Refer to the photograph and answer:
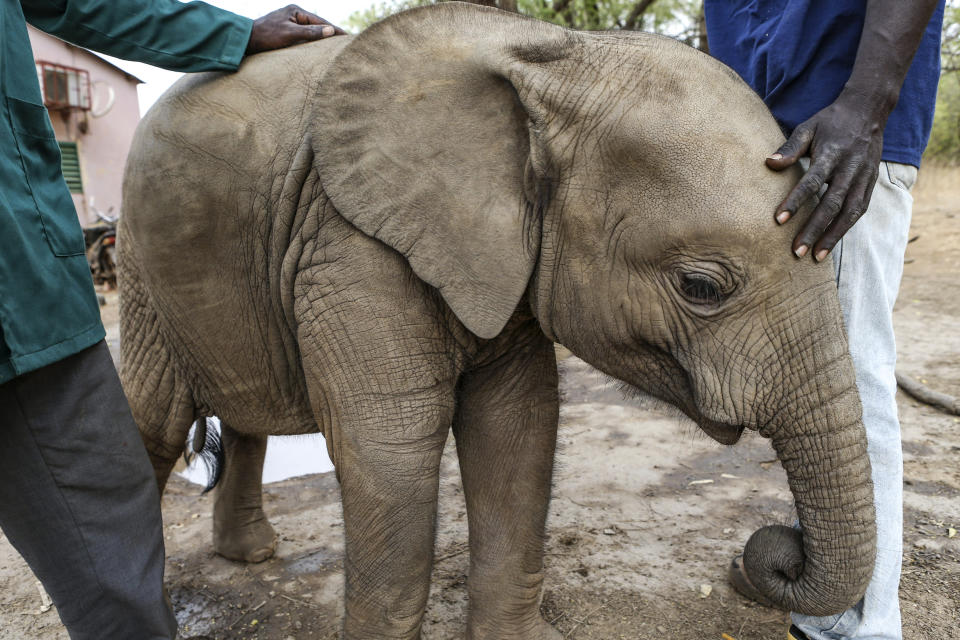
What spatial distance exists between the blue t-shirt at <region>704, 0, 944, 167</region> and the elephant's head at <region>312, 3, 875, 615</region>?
0.39 metres

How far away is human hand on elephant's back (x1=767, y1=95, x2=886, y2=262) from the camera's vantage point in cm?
199

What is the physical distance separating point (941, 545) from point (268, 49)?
3.82 meters

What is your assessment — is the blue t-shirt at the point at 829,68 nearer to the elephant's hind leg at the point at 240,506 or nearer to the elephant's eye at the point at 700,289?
the elephant's eye at the point at 700,289

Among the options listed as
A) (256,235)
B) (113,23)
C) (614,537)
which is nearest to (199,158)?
(256,235)

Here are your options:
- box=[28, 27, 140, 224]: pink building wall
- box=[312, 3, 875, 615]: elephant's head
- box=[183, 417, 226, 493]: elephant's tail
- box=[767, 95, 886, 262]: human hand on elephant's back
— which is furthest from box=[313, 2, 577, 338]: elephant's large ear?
box=[28, 27, 140, 224]: pink building wall

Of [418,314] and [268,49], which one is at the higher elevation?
[268,49]

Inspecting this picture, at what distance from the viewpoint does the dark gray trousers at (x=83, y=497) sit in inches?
81.8

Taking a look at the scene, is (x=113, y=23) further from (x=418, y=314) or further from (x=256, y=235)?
(x=418, y=314)

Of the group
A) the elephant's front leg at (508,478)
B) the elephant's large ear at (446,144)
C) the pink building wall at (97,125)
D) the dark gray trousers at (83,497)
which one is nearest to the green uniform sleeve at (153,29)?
the elephant's large ear at (446,144)

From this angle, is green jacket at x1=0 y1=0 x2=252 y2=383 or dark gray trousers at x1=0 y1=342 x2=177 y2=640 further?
dark gray trousers at x1=0 y1=342 x2=177 y2=640

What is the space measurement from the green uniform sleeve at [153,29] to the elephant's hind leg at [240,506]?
2.00 m

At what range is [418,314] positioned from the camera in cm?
243

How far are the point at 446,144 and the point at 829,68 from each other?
1249mm

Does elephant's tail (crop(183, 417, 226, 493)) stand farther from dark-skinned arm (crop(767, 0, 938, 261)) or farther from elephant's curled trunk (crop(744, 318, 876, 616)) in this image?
dark-skinned arm (crop(767, 0, 938, 261))
